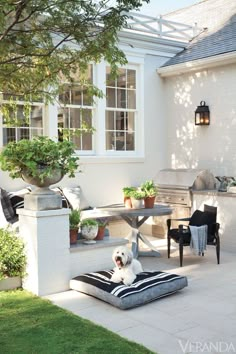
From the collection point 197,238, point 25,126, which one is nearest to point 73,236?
point 197,238

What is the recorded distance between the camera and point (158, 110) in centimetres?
951

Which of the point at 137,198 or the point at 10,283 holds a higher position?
the point at 137,198

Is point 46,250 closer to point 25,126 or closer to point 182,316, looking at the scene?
point 182,316

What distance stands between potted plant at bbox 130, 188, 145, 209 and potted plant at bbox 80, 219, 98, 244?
141 cm

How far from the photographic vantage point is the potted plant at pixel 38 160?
16.3ft

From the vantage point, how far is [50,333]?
3.76 meters

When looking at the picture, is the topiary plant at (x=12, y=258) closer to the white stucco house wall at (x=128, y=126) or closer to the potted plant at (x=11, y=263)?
the potted plant at (x=11, y=263)

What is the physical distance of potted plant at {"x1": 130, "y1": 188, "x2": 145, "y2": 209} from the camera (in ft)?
22.2

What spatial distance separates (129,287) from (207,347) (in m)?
1.29

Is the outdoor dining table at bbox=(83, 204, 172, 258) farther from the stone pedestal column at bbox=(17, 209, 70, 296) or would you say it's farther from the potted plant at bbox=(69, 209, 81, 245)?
the stone pedestal column at bbox=(17, 209, 70, 296)

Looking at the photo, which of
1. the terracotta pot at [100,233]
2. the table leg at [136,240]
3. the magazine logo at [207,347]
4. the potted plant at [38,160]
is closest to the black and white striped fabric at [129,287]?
the terracotta pot at [100,233]

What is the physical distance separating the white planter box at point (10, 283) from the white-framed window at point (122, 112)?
13.6ft

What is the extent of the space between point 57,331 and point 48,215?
154cm

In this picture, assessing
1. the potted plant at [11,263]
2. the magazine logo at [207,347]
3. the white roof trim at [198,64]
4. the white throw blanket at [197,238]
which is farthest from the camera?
the white roof trim at [198,64]
